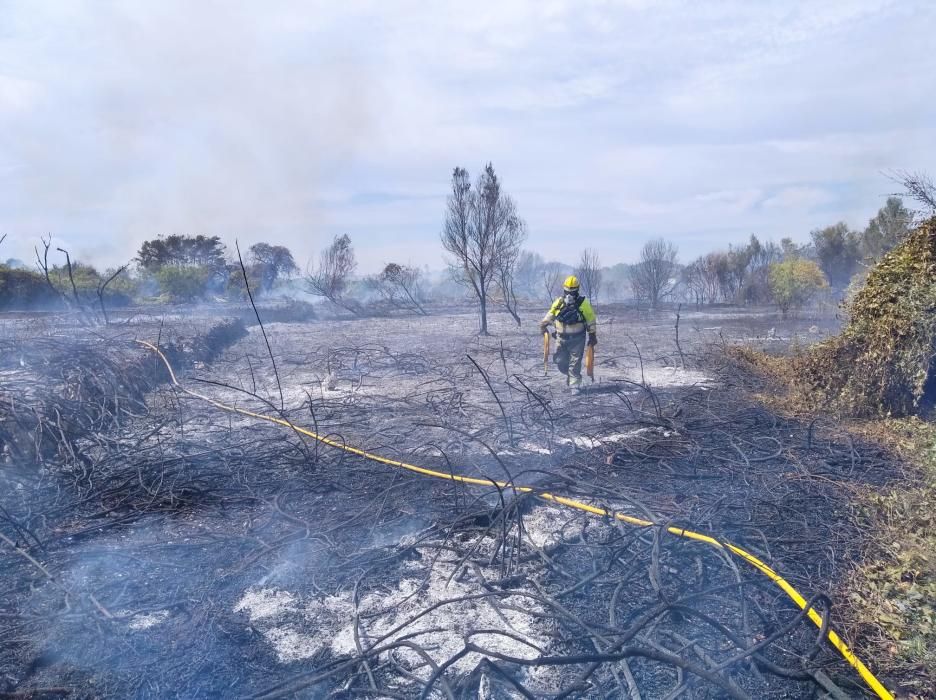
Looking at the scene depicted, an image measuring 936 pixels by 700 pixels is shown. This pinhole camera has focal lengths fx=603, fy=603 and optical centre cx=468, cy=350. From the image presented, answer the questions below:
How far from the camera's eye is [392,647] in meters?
3.13

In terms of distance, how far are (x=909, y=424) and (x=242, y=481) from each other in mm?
7308

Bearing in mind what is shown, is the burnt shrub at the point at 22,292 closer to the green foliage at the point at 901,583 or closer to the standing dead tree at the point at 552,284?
the standing dead tree at the point at 552,284

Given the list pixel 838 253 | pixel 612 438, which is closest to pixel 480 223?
pixel 612 438

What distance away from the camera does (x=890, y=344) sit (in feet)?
23.9

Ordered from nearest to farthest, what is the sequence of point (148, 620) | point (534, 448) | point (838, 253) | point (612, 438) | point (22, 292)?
point (148, 620)
point (534, 448)
point (612, 438)
point (22, 292)
point (838, 253)

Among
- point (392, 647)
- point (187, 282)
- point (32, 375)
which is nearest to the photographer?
point (392, 647)

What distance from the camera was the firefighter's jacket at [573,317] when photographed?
9336mm

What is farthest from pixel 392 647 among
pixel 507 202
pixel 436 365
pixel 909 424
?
pixel 507 202

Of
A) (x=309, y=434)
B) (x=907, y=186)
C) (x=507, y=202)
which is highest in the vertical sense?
(x=507, y=202)

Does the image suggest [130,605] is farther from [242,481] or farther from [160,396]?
[160,396]

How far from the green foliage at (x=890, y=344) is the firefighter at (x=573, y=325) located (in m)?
3.18

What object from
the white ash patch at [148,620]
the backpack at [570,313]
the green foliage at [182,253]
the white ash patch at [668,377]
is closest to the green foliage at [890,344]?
the white ash patch at [668,377]

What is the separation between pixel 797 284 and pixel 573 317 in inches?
756

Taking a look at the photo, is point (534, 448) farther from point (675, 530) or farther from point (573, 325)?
point (573, 325)
